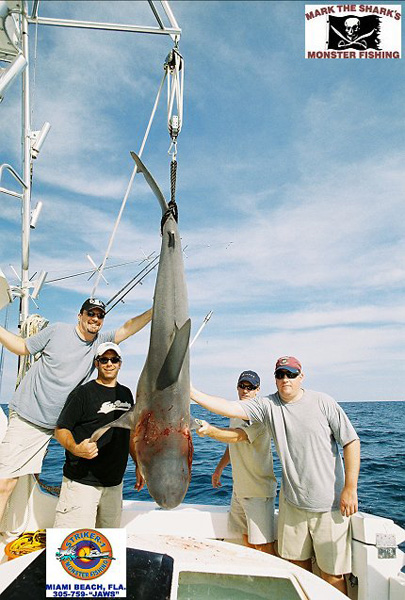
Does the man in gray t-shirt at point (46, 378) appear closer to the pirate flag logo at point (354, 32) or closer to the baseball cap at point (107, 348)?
the baseball cap at point (107, 348)

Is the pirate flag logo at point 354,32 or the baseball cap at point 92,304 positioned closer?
the baseball cap at point 92,304

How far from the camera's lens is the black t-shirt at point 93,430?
3.46m

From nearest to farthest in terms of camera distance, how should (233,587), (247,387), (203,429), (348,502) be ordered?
(233,587)
(203,429)
(348,502)
(247,387)

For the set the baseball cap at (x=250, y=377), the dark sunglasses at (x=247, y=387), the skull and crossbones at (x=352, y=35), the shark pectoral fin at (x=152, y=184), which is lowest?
the dark sunglasses at (x=247, y=387)

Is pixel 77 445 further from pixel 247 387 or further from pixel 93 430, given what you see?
pixel 247 387

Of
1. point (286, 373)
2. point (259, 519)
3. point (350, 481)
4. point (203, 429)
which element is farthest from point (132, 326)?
point (350, 481)

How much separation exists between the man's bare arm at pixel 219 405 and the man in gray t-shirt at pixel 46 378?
782 mm

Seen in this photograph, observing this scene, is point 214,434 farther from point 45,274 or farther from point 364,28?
point 364,28

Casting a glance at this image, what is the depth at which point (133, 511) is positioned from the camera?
4.57 metres

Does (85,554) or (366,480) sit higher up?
(85,554)

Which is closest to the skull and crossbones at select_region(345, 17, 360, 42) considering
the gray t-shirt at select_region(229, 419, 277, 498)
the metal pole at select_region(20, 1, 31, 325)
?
the metal pole at select_region(20, 1, 31, 325)

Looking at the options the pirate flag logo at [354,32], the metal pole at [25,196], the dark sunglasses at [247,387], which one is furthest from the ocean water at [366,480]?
the pirate flag logo at [354,32]

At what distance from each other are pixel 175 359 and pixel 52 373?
168 centimetres

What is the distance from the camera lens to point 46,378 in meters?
3.78
